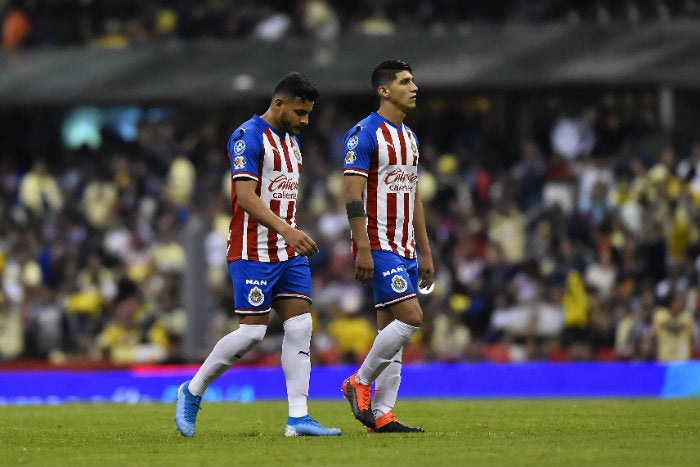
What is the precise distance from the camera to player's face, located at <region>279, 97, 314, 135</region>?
33.5 feet

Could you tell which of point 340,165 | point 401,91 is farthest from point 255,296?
point 340,165

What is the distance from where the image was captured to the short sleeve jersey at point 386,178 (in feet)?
34.3

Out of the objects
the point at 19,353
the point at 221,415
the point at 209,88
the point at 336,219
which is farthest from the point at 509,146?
the point at 221,415

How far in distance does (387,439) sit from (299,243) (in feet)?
4.63

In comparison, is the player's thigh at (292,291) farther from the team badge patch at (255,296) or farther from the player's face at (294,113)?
the player's face at (294,113)

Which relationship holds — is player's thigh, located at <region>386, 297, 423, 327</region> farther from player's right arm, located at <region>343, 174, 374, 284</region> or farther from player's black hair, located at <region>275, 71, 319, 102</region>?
player's black hair, located at <region>275, 71, 319, 102</region>

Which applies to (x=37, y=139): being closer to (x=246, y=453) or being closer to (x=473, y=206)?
(x=473, y=206)

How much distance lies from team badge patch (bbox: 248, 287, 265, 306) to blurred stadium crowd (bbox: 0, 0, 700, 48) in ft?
48.3

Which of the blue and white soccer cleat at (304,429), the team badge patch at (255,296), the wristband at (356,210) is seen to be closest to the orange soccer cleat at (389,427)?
the blue and white soccer cleat at (304,429)

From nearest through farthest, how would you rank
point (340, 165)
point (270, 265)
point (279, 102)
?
1. point (270, 265)
2. point (279, 102)
3. point (340, 165)

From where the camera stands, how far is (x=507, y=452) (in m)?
8.88

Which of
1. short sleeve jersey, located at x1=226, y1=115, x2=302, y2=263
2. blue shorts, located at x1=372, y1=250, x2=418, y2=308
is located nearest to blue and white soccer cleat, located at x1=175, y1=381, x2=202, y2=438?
short sleeve jersey, located at x1=226, y1=115, x2=302, y2=263

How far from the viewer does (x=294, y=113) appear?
1022cm

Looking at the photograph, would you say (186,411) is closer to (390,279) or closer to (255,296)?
(255,296)
